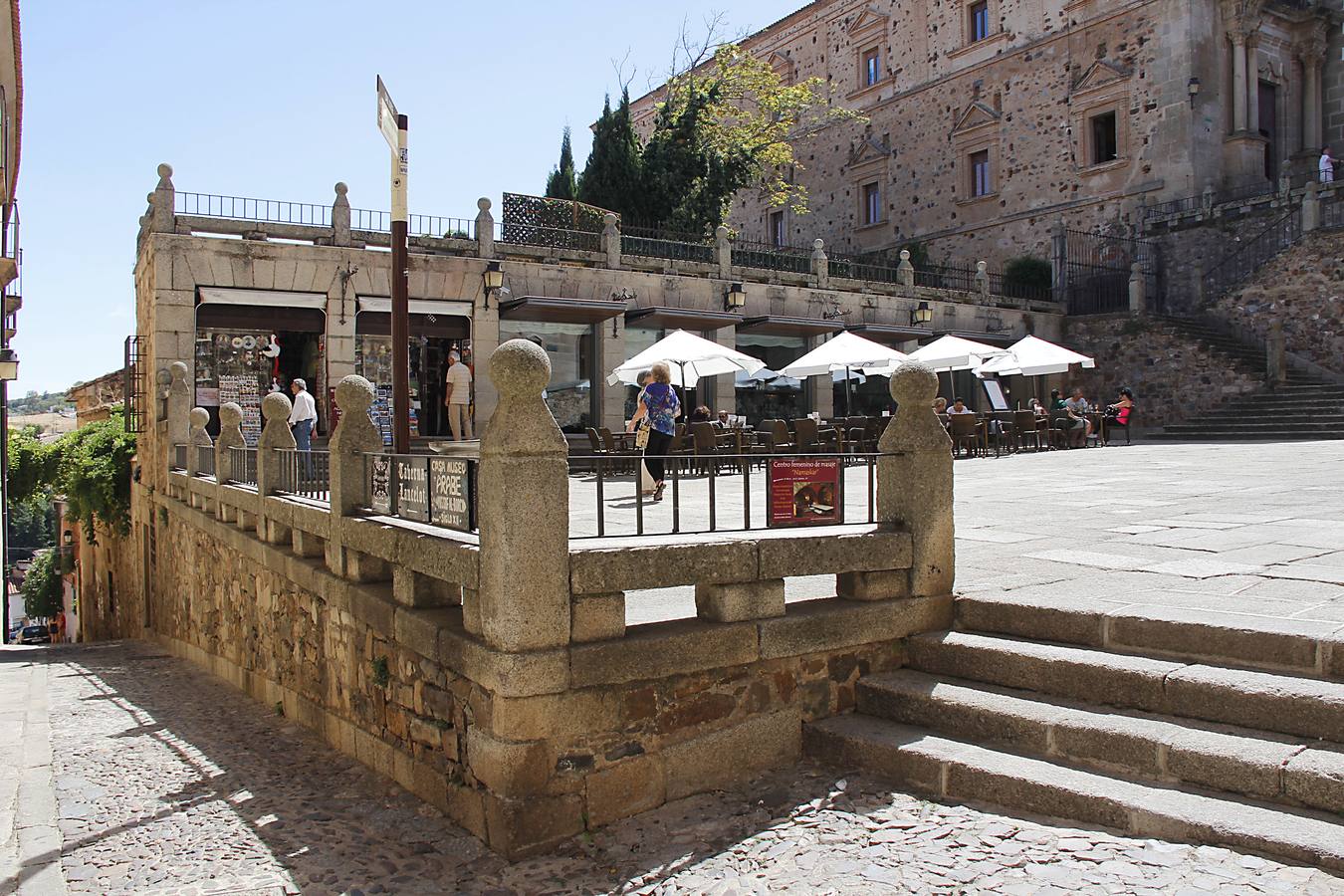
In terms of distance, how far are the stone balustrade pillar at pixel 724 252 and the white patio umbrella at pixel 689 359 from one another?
20.5ft

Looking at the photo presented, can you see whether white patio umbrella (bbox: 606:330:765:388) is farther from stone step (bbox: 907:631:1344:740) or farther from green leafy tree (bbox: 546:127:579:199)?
green leafy tree (bbox: 546:127:579:199)

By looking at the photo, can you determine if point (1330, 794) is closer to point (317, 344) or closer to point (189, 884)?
point (189, 884)

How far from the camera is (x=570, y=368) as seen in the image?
1930 centimetres

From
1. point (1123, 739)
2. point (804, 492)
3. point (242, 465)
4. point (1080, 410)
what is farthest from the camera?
point (1080, 410)

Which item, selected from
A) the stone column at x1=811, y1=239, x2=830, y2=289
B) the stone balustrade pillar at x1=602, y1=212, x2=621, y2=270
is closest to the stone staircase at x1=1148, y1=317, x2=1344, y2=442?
the stone column at x1=811, y1=239, x2=830, y2=289

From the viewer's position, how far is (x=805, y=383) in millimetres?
22766

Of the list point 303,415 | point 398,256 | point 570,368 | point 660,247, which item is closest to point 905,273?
point 660,247

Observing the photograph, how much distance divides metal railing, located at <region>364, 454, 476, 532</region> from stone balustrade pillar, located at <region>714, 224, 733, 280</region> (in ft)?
50.6

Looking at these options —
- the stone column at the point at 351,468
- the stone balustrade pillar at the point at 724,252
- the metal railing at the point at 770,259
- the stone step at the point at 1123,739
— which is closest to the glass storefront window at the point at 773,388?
the stone balustrade pillar at the point at 724,252

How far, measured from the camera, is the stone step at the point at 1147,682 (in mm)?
3939

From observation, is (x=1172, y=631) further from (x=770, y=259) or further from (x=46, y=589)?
(x=46, y=589)

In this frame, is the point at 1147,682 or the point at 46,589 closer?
the point at 1147,682

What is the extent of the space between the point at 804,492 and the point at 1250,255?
81.7ft

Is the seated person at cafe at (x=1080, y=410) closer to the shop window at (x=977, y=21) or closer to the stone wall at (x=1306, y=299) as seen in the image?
the stone wall at (x=1306, y=299)
